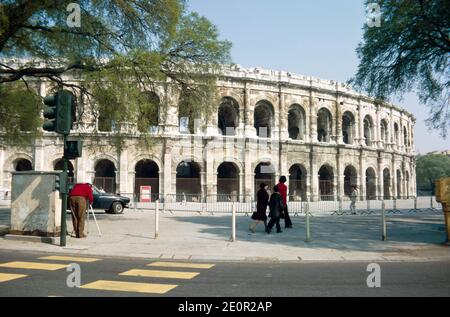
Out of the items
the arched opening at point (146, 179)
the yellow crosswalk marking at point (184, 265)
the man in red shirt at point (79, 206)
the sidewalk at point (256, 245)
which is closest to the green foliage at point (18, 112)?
the sidewalk at point (256, 245)

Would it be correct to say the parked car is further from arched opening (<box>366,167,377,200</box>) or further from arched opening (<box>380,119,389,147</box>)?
arched opening (<box>380,119,389,147</box>)

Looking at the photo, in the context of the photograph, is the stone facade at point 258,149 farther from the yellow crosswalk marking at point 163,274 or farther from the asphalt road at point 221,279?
the yellow crosswalk marking at point 163,274

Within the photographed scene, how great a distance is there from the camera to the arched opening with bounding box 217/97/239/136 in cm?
3169

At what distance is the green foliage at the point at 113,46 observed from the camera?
39.7 ft

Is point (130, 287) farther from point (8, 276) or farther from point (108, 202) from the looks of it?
point (108, 202)

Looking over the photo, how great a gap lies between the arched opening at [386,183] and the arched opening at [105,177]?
2913cm

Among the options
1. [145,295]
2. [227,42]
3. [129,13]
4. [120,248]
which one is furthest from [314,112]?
[145,295]

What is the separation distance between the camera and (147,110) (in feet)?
45.6

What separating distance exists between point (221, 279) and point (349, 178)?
34.6 metres

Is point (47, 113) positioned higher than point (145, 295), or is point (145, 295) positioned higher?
point (47, 113)

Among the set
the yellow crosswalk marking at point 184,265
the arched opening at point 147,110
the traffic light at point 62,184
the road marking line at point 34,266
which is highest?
the arched opening at point 147,110

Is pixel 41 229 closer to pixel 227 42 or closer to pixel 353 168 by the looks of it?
pixel 227 42
